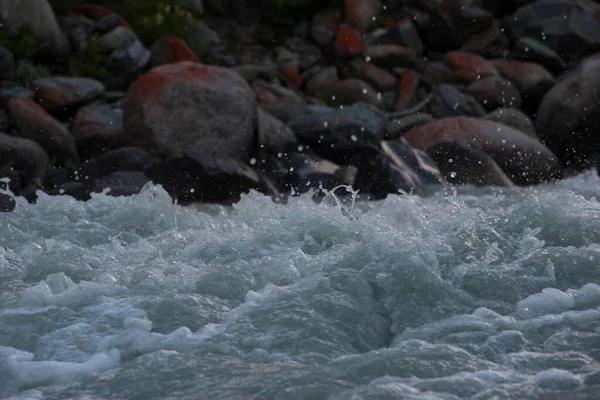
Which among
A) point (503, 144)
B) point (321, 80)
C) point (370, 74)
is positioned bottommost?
point (503, 144)

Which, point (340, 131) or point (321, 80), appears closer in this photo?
point (340, 131)

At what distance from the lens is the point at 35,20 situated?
33.3ft

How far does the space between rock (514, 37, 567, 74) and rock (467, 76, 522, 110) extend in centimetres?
101

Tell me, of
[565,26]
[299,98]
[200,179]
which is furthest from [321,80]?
[200,179]

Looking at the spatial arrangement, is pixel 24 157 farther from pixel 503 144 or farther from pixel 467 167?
pixel 503 144

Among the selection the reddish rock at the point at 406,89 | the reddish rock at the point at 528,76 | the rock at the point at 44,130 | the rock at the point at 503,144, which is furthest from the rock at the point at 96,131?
the reddish rock at the point at 528,76

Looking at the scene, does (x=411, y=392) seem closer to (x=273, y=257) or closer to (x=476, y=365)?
(x=476, y=365)

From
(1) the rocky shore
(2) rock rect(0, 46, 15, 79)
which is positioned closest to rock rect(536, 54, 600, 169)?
(1) the rocky shore

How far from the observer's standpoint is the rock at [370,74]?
11.7 m

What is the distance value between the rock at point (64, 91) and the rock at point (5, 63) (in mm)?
328

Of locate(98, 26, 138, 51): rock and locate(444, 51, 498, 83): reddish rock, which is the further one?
locate(444, 51, 498, 83): reddish rock

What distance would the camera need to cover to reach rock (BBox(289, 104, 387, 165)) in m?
9.07

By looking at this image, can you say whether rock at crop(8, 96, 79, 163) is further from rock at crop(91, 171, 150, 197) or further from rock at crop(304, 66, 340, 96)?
rock at crop(304, 66, 340, 96)

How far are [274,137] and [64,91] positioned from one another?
2.14 m
